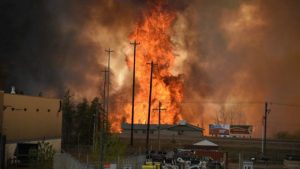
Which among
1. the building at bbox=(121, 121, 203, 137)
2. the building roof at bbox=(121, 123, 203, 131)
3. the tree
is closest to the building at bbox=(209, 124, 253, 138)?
the building at bbox=(121, 121, 203, 137)

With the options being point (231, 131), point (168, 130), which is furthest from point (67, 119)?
point (231, 131)

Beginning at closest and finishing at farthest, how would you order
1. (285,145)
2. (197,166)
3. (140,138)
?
1. (197,166)
2. (285,145)
3. (140,138)

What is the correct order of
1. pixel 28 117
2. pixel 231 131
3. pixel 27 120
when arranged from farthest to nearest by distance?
pixel 231 131, pixel 28 117, pixel 27 120

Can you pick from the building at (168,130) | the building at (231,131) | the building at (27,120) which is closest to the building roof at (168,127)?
the building at (168,130)

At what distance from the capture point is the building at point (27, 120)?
63.3 meters

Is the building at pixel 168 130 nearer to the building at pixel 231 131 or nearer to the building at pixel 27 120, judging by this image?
the building at pixel 231 131

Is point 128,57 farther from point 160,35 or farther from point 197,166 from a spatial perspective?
point 197,166

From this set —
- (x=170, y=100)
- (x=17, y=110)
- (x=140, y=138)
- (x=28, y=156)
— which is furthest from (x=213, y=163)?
(x=170, y=100)

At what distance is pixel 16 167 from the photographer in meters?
57.2

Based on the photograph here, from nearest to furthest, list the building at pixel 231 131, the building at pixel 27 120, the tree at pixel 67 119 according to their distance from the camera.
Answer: the building at pixel 27 120
the tree at pixel 67 119
the building at pixel 231 131

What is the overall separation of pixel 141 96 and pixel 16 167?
199 feet

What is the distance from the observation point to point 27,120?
2768 inches

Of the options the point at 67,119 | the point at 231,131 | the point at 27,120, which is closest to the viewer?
the point at 27,120

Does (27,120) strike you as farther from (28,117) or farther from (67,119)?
(67,119)
